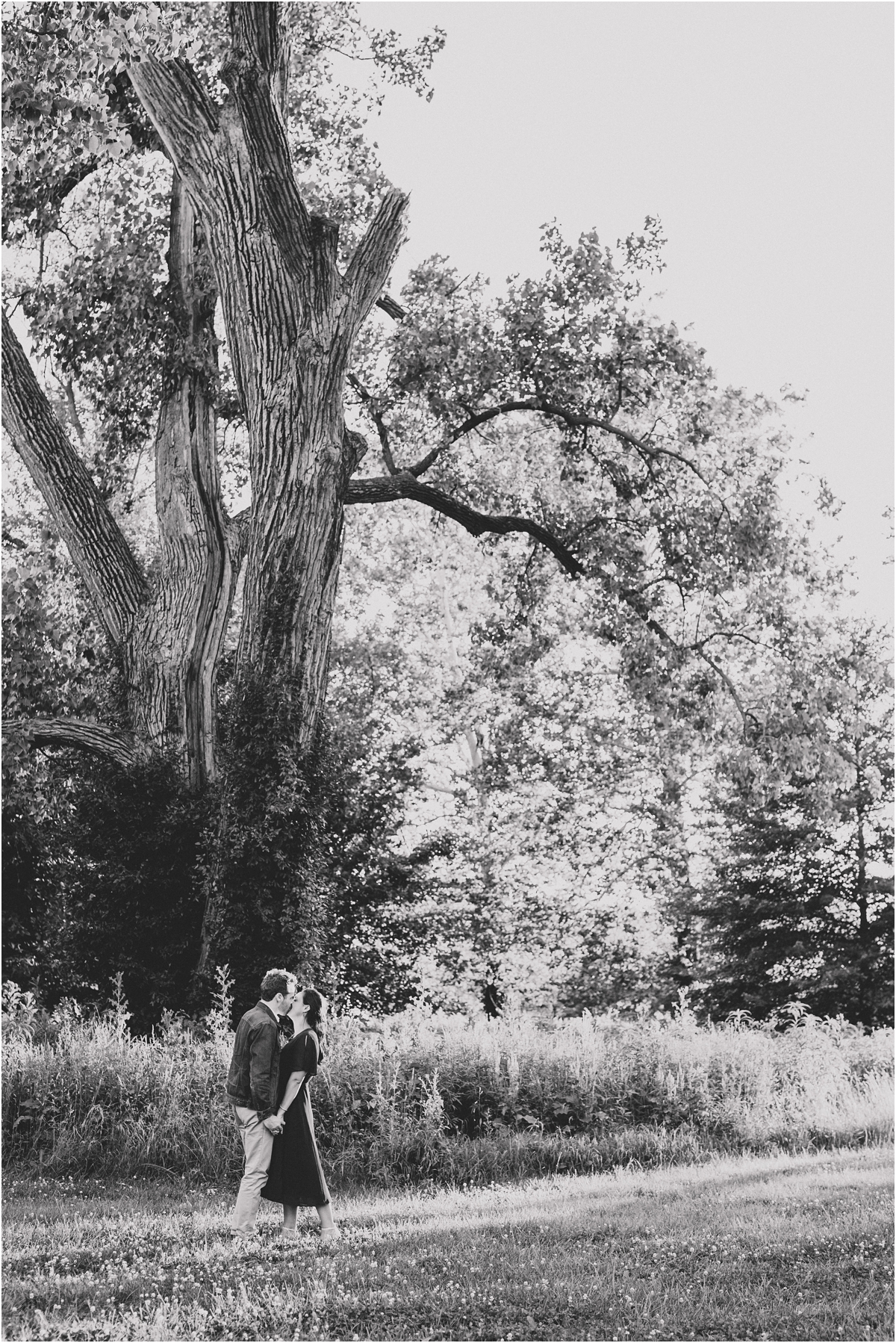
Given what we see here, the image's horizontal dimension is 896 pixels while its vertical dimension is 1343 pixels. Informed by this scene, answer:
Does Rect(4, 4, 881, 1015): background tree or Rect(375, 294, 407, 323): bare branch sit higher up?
Rect(375, 294, 407, 323): bare branch

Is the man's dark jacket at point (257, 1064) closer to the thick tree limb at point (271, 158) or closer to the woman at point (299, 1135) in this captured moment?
the woman at point (299, 1135)

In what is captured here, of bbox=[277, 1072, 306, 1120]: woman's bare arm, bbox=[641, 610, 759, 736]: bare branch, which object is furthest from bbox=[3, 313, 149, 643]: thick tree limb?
bbox=[277, 1072, 306, 1120]: woman's bare arm

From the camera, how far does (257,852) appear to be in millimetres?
13320

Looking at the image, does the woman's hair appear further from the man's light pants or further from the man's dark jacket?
the man's light pants

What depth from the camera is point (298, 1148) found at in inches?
332

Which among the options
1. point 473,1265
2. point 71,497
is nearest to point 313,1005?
point 473,1265

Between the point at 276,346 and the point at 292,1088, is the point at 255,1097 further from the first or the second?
the point at 276,346

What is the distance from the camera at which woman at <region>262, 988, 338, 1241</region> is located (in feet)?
27.2

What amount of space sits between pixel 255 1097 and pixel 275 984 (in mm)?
745

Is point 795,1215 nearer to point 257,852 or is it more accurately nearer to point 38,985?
point 257,852

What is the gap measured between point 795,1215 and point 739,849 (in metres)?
15.5

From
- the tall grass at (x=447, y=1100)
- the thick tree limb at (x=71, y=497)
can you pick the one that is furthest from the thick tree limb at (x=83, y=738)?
the tall grass at (x=447, y=1100)

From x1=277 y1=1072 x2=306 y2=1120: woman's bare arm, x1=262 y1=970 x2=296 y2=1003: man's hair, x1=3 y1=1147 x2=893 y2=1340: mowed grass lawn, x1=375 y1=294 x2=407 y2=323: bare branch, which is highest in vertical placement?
x1=375 y1=294 x2=407 y2=323: bare branch

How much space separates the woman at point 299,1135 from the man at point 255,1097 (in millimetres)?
80
